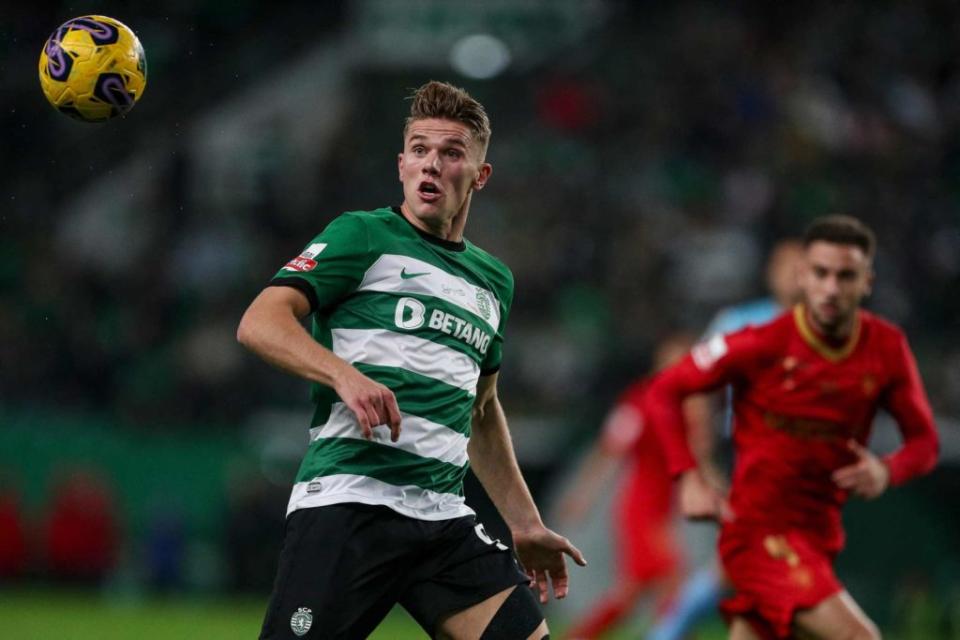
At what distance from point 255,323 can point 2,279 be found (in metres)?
13.6

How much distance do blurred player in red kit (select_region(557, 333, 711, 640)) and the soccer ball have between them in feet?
17.7

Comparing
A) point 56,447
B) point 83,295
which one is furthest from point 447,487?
point 83,295

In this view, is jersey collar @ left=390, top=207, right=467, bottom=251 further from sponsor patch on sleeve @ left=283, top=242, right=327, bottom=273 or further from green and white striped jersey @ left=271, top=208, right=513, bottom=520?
sponsor patch on sleeve @ left=283, top=242, right=327, bottom=273

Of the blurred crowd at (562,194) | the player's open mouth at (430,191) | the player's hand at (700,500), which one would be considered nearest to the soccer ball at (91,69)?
the player's open mouth at (430,191)

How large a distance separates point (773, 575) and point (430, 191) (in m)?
2.75

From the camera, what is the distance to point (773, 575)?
22.6 feet

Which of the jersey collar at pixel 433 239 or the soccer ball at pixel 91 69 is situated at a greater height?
the soccer ball at pixel 91 69

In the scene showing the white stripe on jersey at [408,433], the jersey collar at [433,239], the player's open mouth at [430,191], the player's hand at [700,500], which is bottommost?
the player's hand at [700,500]

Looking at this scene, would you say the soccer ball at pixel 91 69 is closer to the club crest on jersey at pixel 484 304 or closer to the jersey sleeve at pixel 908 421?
the club crest on jersey at pixel 484 304

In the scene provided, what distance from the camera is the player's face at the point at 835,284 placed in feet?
→ 22.5

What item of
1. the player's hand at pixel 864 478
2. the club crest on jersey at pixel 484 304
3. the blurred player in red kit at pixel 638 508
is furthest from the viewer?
the blurred player in red kit at pixel 638 508

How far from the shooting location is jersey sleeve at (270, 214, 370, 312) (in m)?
4.77

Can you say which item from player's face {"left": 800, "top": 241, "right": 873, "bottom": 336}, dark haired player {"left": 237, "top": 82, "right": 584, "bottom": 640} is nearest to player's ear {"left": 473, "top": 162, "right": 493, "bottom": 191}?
dark haired player {"left": 237, "top": 82, "right": 584, "bottom": 640}

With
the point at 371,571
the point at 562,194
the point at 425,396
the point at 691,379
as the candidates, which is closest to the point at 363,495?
the point at 371,571
